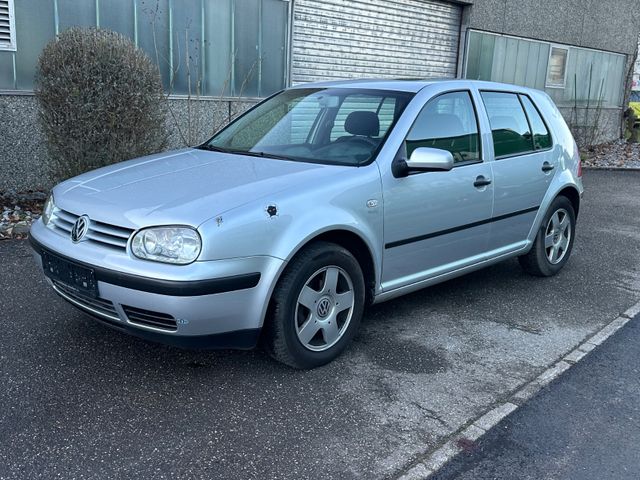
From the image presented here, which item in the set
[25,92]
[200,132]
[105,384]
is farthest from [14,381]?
[200,132]

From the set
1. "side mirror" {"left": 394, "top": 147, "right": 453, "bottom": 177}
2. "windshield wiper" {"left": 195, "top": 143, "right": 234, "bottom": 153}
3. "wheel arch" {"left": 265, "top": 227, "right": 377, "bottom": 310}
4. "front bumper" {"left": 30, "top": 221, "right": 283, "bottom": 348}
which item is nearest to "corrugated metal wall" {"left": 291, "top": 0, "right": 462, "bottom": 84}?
"windshield wiper" {"left": 195, "top": 143, "right": 234, "bottom": 153}

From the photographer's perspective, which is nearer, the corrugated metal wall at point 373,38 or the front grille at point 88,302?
the front grille at point 88,302

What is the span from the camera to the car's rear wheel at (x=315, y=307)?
3.37m

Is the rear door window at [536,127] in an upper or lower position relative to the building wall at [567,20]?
lower

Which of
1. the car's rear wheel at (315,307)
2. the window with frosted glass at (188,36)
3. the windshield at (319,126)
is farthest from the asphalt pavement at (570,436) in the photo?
the window with frosted glass at (188,36)

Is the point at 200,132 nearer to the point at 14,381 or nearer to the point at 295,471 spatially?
the point at 14,381

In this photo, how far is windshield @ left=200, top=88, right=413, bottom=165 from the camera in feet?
13.3

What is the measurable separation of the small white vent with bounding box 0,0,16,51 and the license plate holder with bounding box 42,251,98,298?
4647 millimetres

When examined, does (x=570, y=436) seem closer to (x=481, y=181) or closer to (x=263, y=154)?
(x=481, y=181)

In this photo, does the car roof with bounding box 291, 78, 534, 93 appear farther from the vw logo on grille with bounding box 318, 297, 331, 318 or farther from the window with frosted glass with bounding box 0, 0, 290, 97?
the window with frosted glass with bounding box 0, 0, 290, 97

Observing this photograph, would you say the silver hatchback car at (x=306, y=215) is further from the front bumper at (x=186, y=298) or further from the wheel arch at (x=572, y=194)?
the wheel arch at (x=572, y=194)

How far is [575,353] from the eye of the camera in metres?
4.07

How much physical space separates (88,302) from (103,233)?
38cm

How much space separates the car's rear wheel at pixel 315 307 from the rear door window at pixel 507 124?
5.64 ft
